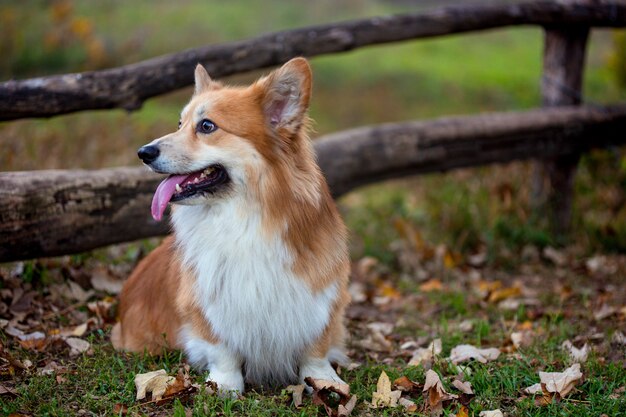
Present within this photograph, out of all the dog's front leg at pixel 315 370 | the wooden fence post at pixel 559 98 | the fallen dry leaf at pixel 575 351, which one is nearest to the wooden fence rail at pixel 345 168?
the wooden fence post at pixel 559 98

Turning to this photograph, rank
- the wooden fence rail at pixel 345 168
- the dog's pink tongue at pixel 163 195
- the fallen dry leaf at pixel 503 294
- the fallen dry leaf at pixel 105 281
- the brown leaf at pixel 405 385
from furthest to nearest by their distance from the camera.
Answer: the fallen dry leaf at pixel 503 294
the fallen dry leaf at pixel 105 281
the wooden fence rail at pixel 345 168
the brown leaf at pixel 405 385
the dog's pink tongue at pixel 163 195

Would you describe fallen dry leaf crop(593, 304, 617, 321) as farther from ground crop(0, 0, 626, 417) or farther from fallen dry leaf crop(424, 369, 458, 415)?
fallen dry leaf crop(424, 369, 458, 415)

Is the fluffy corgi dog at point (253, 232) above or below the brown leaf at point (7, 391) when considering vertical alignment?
above

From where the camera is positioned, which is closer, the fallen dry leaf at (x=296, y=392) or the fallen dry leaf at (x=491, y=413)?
the fallen dry leaf at (x=491, y=413)

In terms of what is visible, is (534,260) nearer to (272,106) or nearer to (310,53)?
(310,53)

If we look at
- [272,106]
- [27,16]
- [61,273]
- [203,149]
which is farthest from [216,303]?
[27,16]

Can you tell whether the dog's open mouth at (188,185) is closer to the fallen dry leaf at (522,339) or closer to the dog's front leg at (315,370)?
the dog's front leg at (315,370)

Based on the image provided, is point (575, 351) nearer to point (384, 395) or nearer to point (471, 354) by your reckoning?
point (471, 354)

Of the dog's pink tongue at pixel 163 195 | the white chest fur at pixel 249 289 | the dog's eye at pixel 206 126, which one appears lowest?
the white chest fur at pixel 249 289

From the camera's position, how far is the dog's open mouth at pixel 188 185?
9.78 ft

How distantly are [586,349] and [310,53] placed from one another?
250cm

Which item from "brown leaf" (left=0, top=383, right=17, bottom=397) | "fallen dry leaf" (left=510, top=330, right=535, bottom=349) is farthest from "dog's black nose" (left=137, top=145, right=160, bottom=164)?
"fallen dry leaf" (left=510, top=330, right=535, bottom=349)

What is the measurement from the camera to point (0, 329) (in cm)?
337

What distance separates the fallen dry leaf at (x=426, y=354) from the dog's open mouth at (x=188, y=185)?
4.37ft
